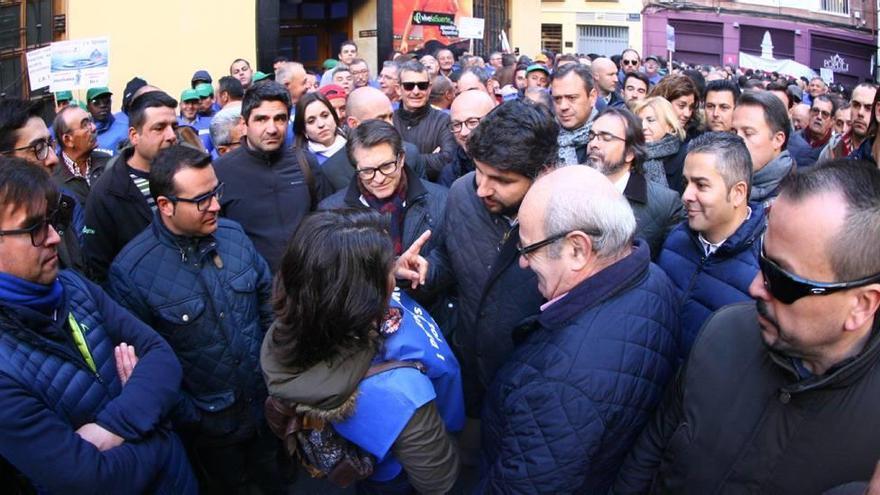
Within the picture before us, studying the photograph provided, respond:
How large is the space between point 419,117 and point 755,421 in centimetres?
468

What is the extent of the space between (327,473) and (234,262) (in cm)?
119

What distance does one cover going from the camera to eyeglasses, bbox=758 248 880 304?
154 cm

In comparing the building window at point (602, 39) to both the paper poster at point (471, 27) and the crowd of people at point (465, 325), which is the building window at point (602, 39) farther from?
the crowd of people at point (465, 325)

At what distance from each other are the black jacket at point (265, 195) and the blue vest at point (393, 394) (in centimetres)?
186

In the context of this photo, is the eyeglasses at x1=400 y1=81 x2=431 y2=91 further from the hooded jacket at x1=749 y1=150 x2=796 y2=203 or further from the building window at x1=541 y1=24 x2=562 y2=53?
the building window at x1=541 y1=24 x2=562 y2=53

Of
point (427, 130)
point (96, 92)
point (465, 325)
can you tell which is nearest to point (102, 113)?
point (96, 92)

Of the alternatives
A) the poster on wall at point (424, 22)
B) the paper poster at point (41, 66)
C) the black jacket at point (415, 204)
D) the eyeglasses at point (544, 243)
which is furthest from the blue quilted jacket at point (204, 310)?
the poster on wall at point (424, 22)

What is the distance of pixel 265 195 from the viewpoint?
421 cm

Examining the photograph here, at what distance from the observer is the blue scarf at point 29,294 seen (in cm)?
214

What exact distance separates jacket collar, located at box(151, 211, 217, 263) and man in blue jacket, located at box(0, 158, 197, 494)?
518 mm

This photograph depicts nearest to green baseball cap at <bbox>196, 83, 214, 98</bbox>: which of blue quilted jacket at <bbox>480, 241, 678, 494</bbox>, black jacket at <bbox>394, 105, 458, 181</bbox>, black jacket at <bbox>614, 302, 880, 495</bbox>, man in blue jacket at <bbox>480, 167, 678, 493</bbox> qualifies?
black jacket at <bbox>394, 105, 458, 181</bbox>

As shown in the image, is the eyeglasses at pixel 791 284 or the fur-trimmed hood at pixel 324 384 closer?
the eyeglasses at pixel 791 284

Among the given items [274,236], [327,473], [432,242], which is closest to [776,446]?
[327,473]

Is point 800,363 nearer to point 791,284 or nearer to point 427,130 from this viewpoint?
point 791,284
